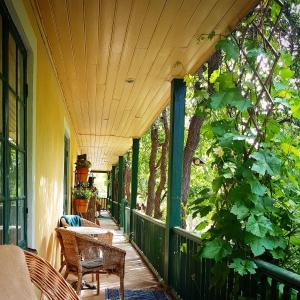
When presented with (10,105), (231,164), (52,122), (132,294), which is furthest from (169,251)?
(10,105)

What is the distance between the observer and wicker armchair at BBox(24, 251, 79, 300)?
1.54 meters

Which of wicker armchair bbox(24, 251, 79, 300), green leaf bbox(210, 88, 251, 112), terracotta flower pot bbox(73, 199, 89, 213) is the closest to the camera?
wicker armchair bbox(24, 251, 79, 300)

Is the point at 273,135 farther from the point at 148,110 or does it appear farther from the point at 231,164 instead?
the point at 148,110

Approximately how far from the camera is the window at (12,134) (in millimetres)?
1983

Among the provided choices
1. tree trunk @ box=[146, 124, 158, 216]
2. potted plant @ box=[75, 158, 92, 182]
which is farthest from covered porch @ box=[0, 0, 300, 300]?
tree trunk @ box=[146, 124, 158, 216]

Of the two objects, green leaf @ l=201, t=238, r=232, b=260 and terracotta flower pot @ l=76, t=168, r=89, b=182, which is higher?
terracotta flower pot @ l=76, t=168, r=89, b=182

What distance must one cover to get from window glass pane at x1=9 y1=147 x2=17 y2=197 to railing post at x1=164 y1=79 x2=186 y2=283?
2071 mm

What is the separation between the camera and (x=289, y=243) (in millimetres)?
1976

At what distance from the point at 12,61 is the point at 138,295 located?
2.93 m

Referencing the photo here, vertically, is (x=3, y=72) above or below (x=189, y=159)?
above

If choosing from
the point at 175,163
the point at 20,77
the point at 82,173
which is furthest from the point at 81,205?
the point at 20,77

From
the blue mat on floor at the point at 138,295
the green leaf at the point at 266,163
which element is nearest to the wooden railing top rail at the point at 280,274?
the green leaf at the point at 266,163

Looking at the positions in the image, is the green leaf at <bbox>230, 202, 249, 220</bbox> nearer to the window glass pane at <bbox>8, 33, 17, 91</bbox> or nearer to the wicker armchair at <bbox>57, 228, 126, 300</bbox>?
the window glass pane at <bbox>8, 33, 17, 91</bbox>

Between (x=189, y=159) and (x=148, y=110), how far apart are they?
1194mm
